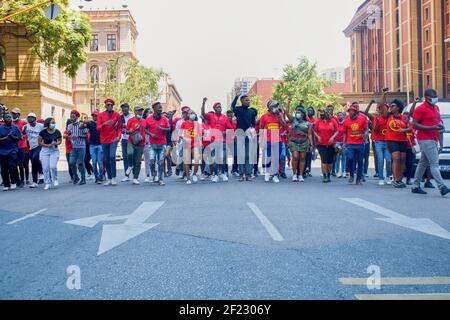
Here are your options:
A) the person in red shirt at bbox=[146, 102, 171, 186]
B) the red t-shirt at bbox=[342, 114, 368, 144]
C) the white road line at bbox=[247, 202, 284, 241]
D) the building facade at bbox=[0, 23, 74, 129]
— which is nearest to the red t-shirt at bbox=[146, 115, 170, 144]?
the person in red shirt at bbox=[146, 102, 171, 186]

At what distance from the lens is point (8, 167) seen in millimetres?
15031

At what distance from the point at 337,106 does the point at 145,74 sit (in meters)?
21.5

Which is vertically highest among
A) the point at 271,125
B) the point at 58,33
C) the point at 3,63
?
the point at 3,63

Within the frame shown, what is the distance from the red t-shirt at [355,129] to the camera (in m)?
A: 14.1

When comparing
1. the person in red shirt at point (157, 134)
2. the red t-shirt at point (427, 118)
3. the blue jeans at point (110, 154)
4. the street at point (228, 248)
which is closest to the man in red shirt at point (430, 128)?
the red t-shirt at point (427, 118)

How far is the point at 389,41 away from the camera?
7575cm

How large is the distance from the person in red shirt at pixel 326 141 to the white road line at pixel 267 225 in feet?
18.7

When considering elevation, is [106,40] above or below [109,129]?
above

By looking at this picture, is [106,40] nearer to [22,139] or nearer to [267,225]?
[22,139]

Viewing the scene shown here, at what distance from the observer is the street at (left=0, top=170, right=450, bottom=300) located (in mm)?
4395

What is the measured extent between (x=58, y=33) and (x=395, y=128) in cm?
2557

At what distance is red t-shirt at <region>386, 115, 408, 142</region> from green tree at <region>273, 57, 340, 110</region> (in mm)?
46197

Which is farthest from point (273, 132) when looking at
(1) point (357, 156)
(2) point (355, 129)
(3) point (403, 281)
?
(3) point (403, 281)

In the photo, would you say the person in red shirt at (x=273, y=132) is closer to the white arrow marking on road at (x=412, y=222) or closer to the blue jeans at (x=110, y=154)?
the blue jeans at (x=110, y=154)
